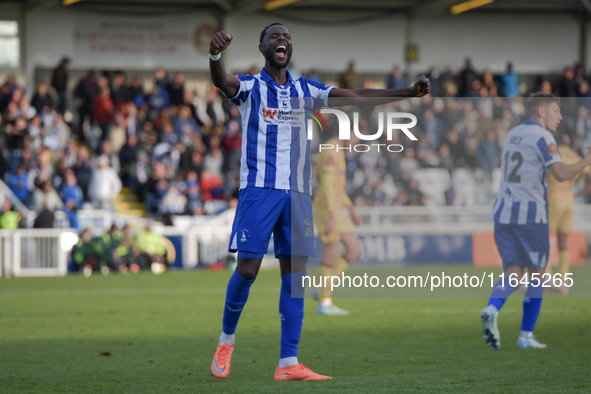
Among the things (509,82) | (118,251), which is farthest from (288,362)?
(509,82)

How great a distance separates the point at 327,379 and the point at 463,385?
0.82m

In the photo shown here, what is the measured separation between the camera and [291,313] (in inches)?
206

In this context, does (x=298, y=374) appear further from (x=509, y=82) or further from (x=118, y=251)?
(x=509, y=82)

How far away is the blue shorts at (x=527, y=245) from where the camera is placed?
251 inches

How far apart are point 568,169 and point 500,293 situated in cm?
106

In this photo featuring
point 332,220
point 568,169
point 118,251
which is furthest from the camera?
point 118,251

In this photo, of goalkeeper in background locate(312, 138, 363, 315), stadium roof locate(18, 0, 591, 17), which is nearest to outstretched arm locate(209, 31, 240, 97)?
goalkeeper in background locate(312, 138, 363, 315)

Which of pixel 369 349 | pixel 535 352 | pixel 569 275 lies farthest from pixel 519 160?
pixel 369 349

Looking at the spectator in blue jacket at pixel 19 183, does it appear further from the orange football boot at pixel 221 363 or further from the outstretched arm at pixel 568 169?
the outstretched arm at pixel 568 169

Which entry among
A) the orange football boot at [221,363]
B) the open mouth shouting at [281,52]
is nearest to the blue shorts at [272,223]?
the orange football boot at [221,363]

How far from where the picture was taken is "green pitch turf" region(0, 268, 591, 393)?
4.98 meters

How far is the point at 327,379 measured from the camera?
511 cm

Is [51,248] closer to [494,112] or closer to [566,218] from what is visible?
[494,112]

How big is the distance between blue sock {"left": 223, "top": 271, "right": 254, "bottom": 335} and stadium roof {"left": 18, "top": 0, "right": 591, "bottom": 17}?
1955 centimetres
